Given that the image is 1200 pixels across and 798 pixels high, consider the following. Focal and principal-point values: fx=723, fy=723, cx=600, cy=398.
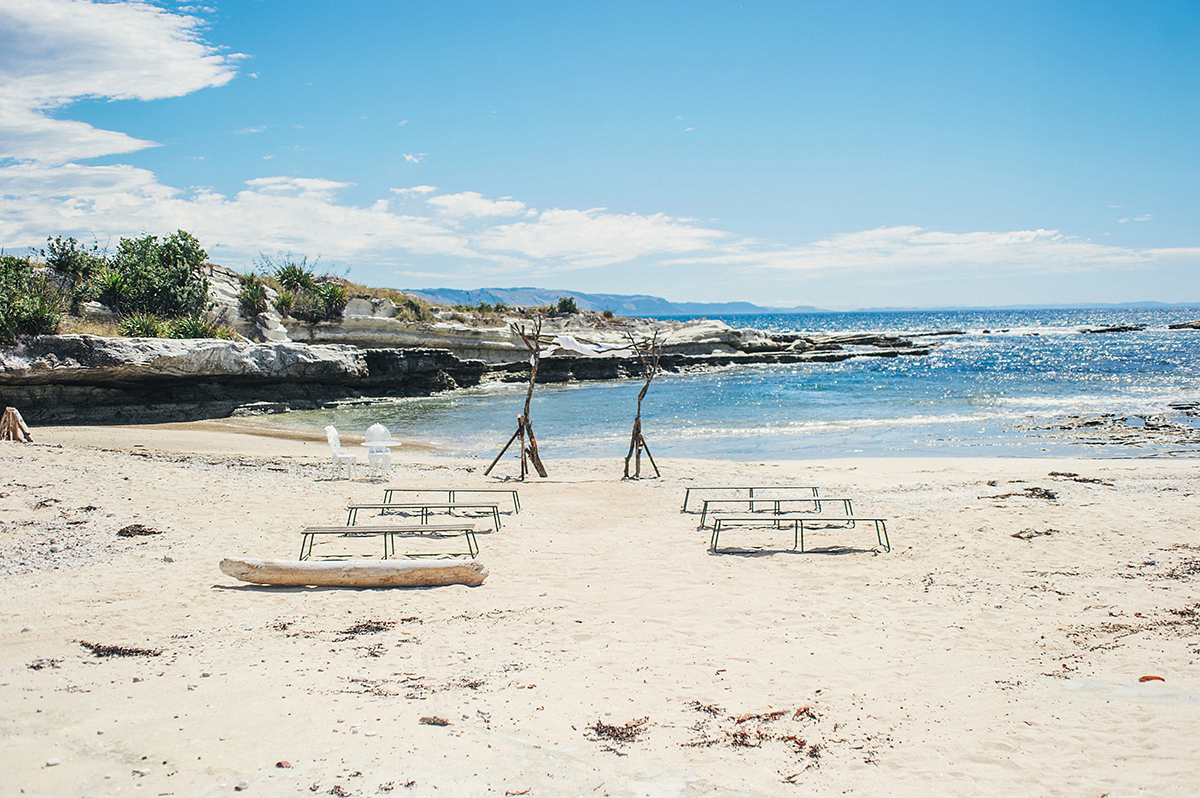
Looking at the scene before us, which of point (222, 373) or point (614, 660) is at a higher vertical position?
point (222, 373)

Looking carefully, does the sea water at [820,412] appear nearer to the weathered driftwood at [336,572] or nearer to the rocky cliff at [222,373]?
the rocky cliff at [222,373]

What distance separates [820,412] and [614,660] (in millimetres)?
23293

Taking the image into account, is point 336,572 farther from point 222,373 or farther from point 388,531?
point 222,373

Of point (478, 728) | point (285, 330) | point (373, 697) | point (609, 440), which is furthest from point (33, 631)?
point (285, 330)

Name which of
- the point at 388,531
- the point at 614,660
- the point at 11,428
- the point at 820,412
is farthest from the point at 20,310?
the point at 820,412

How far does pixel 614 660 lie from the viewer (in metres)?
5.70

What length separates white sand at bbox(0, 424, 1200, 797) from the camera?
4.03 meters

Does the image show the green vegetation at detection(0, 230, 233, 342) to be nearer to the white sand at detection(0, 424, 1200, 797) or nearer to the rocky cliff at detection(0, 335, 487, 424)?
the rocky cliff at detection(0, 335, 487, 424)

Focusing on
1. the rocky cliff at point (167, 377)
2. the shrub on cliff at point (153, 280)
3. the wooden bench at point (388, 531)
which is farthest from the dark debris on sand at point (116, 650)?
the shrub on cliff at point (153, 280)

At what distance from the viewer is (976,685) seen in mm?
5207

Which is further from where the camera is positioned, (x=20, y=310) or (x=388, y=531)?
(x=20, y=310)

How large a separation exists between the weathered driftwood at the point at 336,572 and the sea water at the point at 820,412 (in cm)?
1224

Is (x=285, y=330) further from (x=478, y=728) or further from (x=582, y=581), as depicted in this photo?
(x=478, y=728)

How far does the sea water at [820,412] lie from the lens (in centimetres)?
1986
